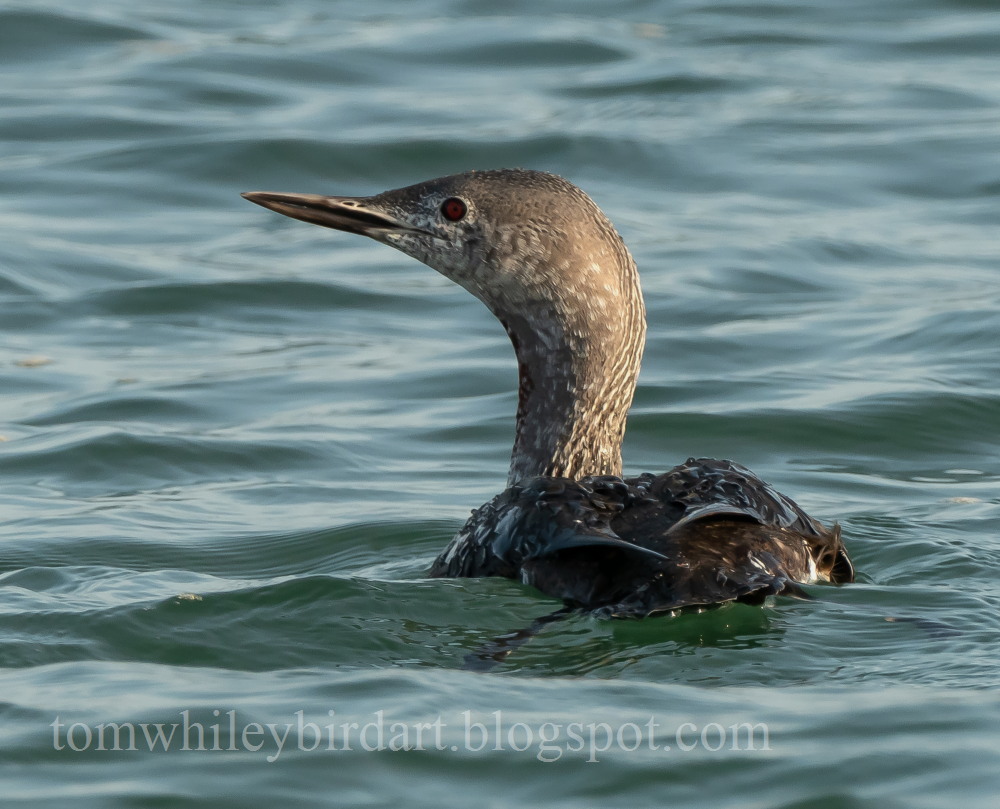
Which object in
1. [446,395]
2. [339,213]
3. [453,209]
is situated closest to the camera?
[453,209]

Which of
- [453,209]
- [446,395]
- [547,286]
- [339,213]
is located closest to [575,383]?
[547,286]

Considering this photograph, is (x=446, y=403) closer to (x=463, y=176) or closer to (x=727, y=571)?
(x=463, y=176)

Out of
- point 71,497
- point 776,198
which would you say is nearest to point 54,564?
point 71,497

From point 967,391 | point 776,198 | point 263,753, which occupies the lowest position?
point 263,753

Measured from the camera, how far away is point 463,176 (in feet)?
17.7

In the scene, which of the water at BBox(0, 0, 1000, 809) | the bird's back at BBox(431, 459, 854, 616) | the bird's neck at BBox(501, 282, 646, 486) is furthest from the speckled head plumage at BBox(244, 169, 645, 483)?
the water at BBox(0, 0, 1000, 809)

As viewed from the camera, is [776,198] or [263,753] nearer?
[263,753]

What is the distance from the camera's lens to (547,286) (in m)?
5.20

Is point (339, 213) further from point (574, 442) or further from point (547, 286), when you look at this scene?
point (574, 442)

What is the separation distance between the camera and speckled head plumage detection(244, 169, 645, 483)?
5199mm

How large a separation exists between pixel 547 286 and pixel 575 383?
0.30 meters

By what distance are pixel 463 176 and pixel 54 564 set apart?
1.80m

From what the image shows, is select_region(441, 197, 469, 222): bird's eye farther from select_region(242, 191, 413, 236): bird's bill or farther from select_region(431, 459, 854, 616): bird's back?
select_region(431, 459, 854, 616): bird's back

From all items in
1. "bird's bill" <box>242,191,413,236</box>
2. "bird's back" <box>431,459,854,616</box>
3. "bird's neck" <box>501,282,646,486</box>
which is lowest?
"bird's back" <box>431,459,854,616</box>
